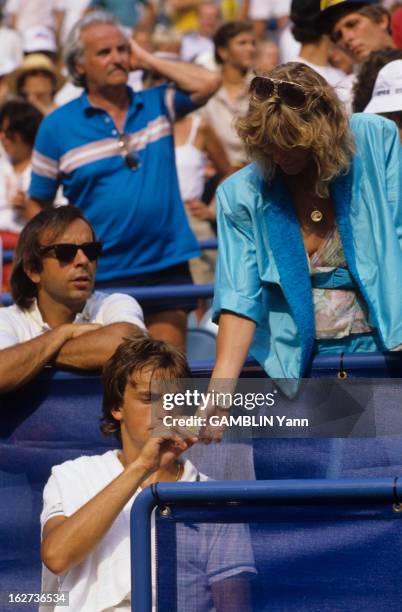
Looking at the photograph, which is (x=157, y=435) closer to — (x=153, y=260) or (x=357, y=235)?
(x=357, y=235)

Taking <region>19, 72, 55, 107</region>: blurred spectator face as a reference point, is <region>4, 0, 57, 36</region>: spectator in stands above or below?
above

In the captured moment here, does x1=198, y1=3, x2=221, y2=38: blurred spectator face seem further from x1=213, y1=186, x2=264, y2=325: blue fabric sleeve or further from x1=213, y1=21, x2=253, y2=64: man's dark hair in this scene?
x1=213, y1=186, x2=264, y2=325: blue fabric sleeve

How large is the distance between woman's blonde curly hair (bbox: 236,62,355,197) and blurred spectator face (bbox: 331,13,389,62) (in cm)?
250

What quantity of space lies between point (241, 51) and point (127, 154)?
119 inches

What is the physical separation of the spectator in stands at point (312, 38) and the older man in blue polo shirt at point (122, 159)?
0.51 meters

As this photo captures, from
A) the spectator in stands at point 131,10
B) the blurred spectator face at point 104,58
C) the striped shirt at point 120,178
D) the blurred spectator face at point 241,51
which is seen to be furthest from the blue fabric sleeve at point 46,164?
the spectator in stands at point 131,10

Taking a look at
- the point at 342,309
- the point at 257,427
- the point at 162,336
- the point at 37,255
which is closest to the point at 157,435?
the point at 257,427

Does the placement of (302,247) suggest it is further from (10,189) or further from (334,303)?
(10,189)

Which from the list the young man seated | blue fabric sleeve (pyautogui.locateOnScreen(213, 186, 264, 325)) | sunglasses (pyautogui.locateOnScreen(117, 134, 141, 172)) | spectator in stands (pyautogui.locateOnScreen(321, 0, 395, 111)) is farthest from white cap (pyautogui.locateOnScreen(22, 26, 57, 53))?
the young man seated

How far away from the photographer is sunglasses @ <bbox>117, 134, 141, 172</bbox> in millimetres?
6551

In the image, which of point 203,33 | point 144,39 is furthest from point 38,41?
point 203,33

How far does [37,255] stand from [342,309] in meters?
1.24

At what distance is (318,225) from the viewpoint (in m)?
4.24

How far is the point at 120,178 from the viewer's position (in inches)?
258
